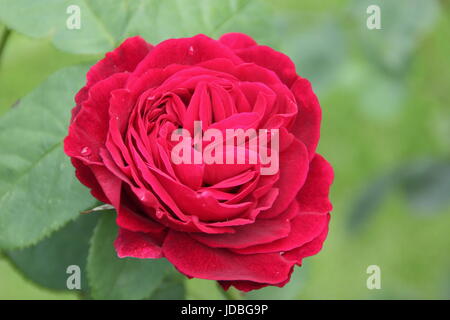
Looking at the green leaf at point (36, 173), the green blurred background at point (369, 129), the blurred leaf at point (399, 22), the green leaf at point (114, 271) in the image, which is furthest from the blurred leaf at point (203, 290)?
the blurred leaf at point (399, 22)

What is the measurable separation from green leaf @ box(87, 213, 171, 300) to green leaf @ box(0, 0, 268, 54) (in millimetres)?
215

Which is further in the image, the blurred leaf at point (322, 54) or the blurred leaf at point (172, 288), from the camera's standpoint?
the blurred leaf at point (322, 54)

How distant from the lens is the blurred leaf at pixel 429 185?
1.51 metres

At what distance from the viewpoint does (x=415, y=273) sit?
199cm

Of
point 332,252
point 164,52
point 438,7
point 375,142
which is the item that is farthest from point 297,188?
point 375,142

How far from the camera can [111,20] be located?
2.39 feet

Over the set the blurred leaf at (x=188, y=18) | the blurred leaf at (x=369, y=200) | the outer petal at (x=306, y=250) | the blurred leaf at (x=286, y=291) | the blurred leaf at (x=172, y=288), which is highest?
the blurred leaf at (x=188, y=18)

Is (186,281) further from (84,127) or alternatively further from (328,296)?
(328,296)

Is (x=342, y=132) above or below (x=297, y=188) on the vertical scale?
below

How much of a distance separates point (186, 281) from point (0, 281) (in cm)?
130

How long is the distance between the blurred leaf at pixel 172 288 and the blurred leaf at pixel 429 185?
2.96 ft

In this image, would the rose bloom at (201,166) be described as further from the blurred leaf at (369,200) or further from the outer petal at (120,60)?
the blurred leaf at (369,200)

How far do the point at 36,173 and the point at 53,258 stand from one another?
187 mm

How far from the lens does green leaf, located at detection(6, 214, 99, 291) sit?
790 millimetres
